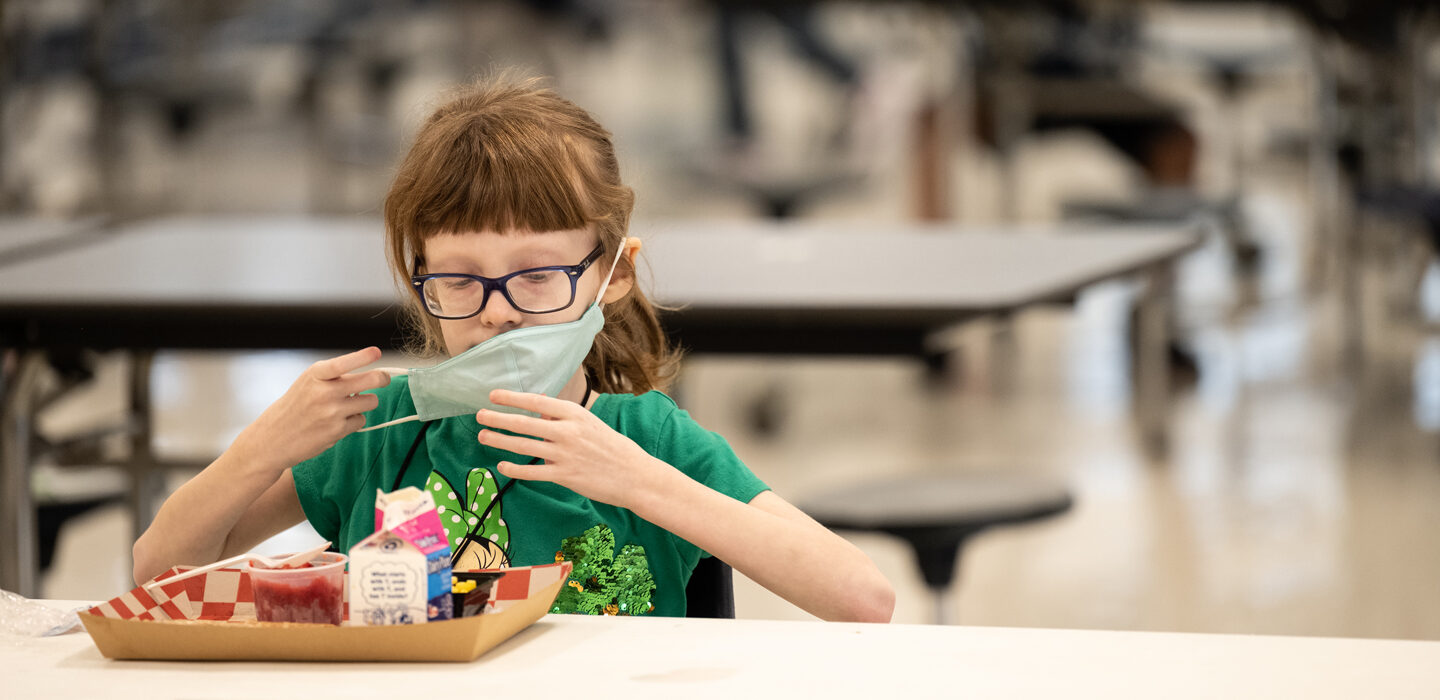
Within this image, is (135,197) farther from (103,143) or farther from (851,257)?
(851,257)

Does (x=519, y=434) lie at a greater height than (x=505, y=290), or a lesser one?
lesser

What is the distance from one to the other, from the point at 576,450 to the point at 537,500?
0.16 metres

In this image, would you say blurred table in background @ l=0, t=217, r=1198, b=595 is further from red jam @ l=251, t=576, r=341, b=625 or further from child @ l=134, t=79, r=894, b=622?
red jam @ l=251, t=576, r=341, b=625

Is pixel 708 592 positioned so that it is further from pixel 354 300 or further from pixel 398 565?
pixel 354 300

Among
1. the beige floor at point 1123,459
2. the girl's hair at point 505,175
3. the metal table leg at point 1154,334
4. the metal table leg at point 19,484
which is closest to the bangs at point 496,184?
the girl's hair at point 505,175

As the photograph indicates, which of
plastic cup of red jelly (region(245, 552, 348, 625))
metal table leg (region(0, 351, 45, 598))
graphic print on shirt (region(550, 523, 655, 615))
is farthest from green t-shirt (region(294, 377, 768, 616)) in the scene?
metal table leg (region(0, 351, 45, 598))

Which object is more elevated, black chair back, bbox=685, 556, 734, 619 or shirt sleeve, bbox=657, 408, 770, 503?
shirt sleeve, bbox=657, 408, 770, 503

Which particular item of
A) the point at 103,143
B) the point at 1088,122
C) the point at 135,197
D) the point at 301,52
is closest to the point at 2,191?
the point at 103,143

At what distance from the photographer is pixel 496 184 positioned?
103 centimetres

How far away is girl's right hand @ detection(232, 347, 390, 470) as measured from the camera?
3.18 feet

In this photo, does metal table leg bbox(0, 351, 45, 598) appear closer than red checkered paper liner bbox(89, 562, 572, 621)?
No

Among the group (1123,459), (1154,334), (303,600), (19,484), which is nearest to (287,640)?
(303,600)

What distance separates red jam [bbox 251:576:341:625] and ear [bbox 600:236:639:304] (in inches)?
14.2

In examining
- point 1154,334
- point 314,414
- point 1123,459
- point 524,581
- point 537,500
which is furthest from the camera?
point 1123,459
